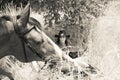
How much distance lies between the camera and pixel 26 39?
637 cm

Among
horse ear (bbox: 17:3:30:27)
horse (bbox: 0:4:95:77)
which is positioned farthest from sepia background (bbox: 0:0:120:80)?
horse ear (bbox: 17:3:30:27)

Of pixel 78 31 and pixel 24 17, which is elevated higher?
pixel 24 17

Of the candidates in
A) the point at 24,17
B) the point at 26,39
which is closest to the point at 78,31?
the point at 26,39

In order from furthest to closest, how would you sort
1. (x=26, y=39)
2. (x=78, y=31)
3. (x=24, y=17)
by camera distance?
(x=78, y=31) < (x=26, y=39) < (x=24, y=17)

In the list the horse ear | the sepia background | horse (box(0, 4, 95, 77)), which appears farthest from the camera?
the sepia background

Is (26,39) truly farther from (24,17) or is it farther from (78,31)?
(78,31)

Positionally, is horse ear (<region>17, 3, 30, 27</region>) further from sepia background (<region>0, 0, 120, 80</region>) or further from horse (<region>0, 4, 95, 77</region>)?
sepia background (<region>0, 0, 120, 80</region>)

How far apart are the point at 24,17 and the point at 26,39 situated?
1.28ft

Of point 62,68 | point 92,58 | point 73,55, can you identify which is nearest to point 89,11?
point 73,55

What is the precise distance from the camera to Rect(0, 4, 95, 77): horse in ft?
20.6

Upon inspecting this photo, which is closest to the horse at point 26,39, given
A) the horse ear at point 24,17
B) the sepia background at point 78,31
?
the horse ear at point 24,17

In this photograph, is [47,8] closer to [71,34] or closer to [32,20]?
[71,34]

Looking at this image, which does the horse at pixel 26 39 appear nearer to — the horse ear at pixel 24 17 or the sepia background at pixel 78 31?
the horse ear at pixel 24 17

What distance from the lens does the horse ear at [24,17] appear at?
6.15m
